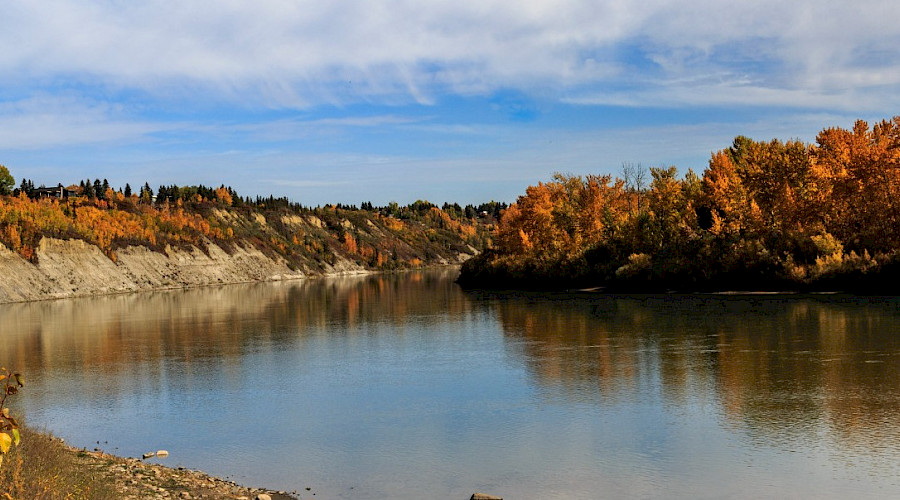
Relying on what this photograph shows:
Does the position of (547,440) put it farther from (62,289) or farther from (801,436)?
(62,289)

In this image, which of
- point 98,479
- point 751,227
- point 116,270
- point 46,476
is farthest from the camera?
point 116,270

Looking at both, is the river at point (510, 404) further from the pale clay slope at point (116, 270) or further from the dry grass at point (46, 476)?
the pale clay slope at point (116, 270)

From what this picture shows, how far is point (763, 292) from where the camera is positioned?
66.1 m

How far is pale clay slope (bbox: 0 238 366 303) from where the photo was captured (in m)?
103

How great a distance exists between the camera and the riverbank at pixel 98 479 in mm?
11352

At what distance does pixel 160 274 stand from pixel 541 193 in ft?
250

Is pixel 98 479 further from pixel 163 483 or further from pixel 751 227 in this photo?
pixel 751 227

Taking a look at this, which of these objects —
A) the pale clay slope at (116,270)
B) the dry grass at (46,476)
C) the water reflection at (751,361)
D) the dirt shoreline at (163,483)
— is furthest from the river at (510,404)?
the pale clay slope at (116,270)

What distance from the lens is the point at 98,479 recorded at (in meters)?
14.2

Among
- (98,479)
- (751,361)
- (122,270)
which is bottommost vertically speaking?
(751,361)

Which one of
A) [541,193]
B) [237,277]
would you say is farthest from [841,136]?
[237,277]

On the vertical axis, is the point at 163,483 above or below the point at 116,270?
below

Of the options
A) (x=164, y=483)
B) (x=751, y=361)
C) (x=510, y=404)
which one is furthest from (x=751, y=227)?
(x=164, y=483)

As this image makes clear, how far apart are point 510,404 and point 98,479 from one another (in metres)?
12.8
